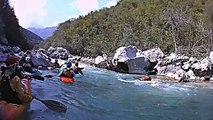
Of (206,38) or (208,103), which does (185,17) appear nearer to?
(206,38)

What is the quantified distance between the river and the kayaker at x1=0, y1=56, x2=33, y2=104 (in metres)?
2.15

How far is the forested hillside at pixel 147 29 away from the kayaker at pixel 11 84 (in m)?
28.8

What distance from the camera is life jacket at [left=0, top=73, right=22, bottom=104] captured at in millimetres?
8109

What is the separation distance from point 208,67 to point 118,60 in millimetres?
8197

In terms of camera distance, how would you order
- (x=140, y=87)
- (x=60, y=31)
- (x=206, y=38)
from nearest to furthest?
(x=140, y=87) → (x=206, y=38) → (x=60, y=31)

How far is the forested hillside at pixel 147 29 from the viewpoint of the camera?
134ft

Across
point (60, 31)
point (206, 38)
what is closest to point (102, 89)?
point (206, 38)

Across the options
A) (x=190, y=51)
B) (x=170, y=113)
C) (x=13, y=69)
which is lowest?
(x=170, y=113)

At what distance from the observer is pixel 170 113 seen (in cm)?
1316

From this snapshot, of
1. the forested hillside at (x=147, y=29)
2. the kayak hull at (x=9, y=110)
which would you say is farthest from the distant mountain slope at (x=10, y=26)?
the kayak hull at (x=9, y=110)

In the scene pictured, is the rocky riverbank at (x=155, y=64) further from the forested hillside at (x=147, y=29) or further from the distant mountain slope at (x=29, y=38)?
the distant mountain slope at (x=29, y=38)

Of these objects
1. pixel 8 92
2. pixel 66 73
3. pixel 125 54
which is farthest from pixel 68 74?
pixel 125 54

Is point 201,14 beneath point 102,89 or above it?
above

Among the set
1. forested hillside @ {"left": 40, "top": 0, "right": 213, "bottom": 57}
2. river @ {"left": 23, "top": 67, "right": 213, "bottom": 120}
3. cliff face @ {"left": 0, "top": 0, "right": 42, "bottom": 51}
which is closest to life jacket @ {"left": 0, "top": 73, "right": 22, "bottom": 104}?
river @ {"left": 23, "top": 67, "right": 213, "bottom": 120}
